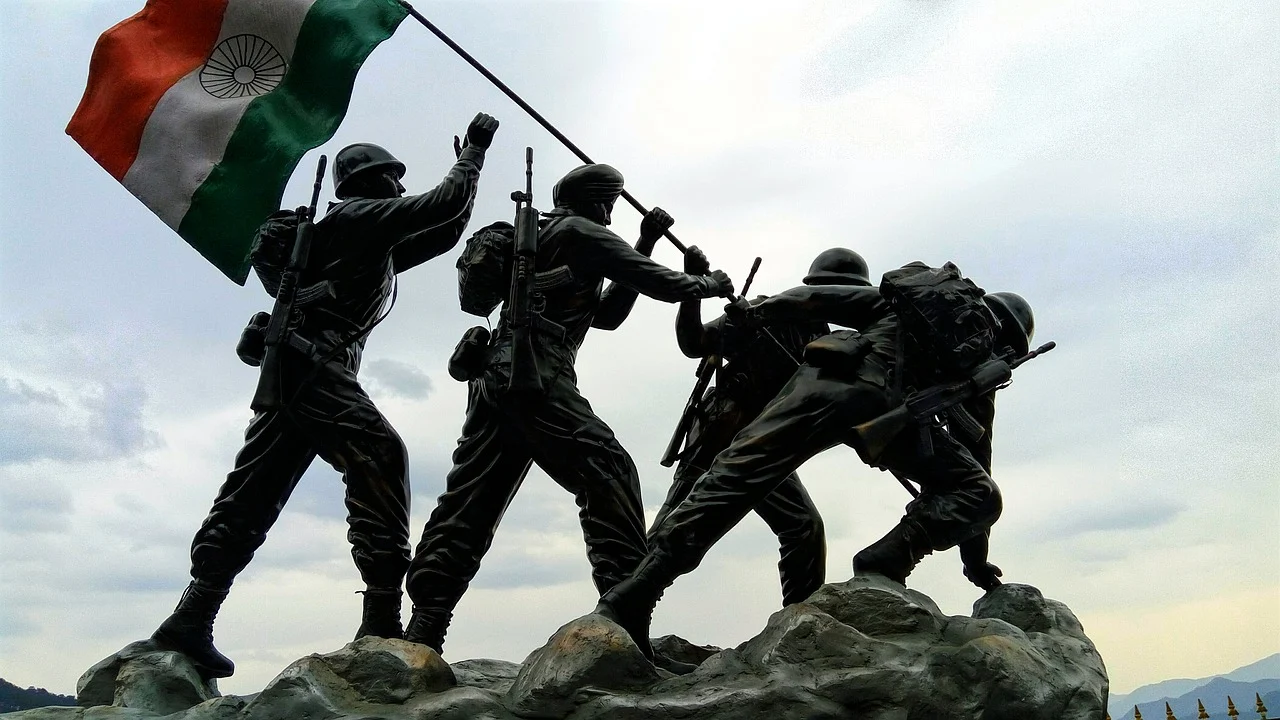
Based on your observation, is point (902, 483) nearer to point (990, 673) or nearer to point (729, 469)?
point (729, 469)

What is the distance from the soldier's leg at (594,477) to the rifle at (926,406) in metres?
1.28

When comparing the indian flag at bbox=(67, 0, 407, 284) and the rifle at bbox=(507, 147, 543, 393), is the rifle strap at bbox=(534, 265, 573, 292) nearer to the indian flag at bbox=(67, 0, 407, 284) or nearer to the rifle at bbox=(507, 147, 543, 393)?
the rifle at bbox=(507, 147, 543, 393)

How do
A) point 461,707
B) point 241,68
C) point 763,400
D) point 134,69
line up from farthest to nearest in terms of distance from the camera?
point 241,68
point 134,69
point 763,400
point 461,707

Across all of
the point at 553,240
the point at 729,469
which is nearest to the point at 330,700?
the point at 729,469

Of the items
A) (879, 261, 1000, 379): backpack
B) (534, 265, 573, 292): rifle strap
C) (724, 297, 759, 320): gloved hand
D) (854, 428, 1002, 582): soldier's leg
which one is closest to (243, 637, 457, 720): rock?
(534, 265, 573, 292): rifle strap

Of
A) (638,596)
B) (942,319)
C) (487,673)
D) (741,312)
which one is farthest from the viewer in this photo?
(741,312)

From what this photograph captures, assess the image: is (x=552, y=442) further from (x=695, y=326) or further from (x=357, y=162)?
(x=357, y=162)

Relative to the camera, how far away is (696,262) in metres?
6.58

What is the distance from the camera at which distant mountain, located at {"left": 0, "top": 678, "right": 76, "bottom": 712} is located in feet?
23.3

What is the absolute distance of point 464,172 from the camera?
6.40 meters

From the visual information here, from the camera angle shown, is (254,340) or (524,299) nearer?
(524,299)

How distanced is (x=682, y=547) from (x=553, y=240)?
72.8 inches

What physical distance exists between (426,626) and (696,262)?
251 centimetres

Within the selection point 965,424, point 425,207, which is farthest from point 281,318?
point 965,424
